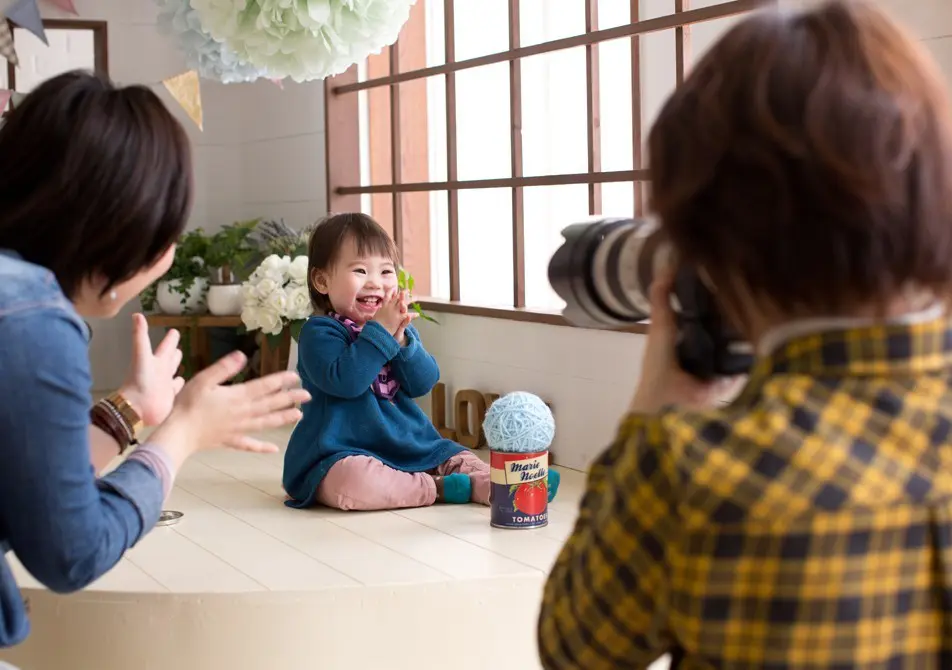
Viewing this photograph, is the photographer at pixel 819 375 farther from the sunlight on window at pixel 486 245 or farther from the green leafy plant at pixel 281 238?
the sunlight on window at pixel 486 245

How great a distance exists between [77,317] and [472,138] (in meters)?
2.14

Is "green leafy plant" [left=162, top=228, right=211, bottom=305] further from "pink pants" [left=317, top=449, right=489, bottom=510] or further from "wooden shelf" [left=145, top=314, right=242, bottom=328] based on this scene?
"pink pants" [left=317, top=449, right=489, bottom=510]

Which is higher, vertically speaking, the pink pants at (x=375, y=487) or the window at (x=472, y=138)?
the window at (x=472, y=138)

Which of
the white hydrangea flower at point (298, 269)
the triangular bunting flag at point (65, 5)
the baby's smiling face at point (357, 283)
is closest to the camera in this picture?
the baby's smiling face at point (357, 283)

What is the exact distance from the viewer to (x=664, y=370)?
0.82 meters

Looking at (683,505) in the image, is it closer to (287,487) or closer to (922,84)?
(922,84)

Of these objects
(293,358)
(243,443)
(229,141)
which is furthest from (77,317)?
(229,141)

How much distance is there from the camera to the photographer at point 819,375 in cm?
66

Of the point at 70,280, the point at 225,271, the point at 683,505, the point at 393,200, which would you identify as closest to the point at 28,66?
the point at 225,271

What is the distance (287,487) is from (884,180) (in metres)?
1.67

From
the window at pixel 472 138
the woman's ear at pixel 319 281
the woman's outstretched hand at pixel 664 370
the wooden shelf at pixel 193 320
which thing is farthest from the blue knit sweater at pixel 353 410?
the woman's outstretched hand at pixel 664 370

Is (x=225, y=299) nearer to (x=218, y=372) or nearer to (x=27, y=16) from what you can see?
(x=27, y=16)

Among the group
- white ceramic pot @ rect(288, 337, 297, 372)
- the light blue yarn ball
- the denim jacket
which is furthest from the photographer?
white ceramic pot @ rect(288, 337, 297, 372)

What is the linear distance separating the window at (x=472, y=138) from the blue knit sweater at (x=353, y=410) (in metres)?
0.46
